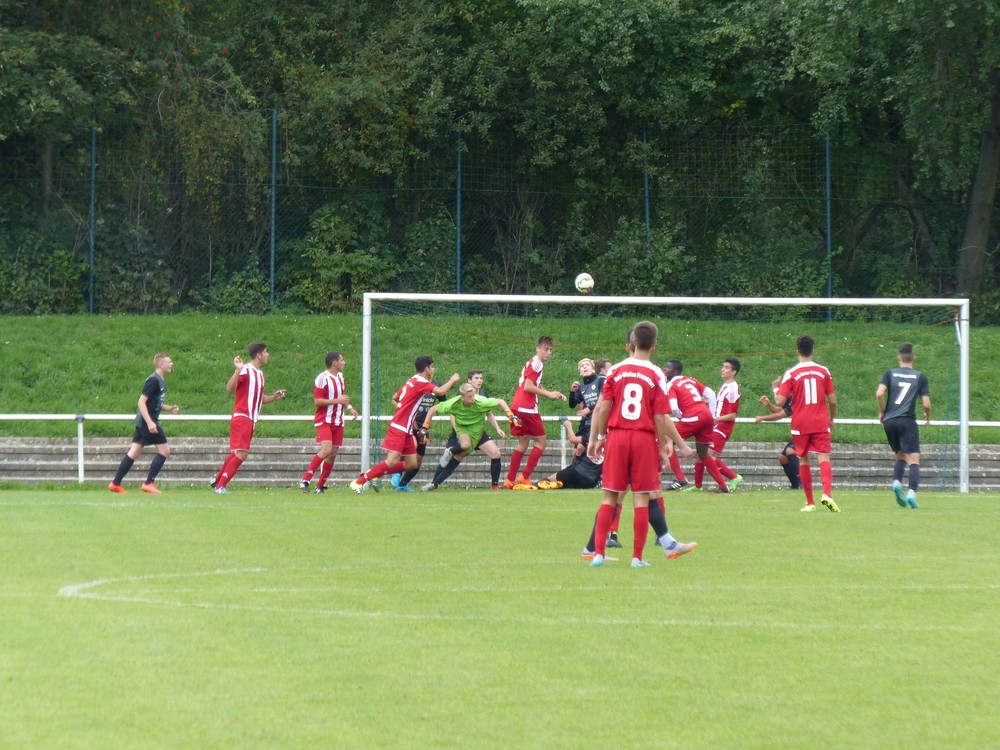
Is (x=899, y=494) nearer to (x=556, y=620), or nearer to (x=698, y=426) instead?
(x=698, y=426)

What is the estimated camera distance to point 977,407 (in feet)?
75.5

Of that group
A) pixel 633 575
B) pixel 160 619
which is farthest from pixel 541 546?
pixel 160 619

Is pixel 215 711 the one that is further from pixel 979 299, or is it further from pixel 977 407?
pixel 979 299

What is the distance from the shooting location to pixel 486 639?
679 cm

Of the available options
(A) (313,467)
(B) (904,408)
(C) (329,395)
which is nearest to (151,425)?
(C) (329,395)

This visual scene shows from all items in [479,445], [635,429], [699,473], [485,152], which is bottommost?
[699,473]

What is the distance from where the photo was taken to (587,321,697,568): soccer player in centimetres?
966

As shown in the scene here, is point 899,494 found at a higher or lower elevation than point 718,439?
lower

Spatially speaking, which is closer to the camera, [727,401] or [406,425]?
[406,425]

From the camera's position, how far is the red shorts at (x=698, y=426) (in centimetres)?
1750

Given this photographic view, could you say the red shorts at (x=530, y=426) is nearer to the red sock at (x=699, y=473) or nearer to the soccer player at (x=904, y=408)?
the red sock at (x=699, y=473)

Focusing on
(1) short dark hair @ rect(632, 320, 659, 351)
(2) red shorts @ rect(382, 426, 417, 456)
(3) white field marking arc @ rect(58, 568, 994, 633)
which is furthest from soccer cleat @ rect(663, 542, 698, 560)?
(2) red shorts @ rect(382, 426, 417, 456)

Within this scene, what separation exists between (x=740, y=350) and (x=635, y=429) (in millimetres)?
14248

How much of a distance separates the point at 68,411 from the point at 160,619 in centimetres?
1566
